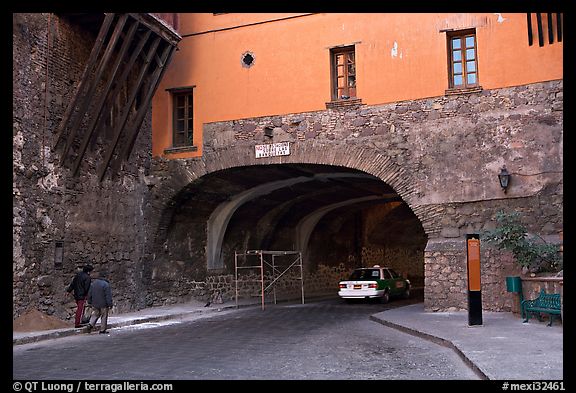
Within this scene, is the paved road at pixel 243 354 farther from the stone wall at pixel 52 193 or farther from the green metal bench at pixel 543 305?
the green metal bench at pixel 543 305

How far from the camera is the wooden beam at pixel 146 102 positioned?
48.9 feet

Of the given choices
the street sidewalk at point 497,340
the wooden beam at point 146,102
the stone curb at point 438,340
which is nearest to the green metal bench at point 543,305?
the street sidewalk at point 497,340

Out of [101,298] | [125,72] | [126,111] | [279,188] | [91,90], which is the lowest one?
[101,298]

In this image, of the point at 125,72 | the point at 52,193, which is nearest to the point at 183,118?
the point at 125,72

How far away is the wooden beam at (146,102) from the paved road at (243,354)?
4690 millimetres

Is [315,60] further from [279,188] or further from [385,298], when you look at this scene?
[385,298]

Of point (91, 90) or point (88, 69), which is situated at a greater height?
point (88, 69)

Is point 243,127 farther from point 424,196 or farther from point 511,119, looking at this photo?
point 511,119

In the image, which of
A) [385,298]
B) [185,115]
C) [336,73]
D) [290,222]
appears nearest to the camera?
[336,73]

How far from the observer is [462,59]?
14172 mm

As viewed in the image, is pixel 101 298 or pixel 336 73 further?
pixel 336 73

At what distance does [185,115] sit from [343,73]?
461 cm

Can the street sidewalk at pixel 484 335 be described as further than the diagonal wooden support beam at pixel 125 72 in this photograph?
No

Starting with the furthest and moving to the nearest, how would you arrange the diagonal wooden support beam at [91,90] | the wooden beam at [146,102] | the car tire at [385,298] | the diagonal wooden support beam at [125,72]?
the car tire at [385,298]
the wooden beam at [146,102]
the diagonal wooden support beam at [125,72]
the diagonal wooden support beam at [91,90]
